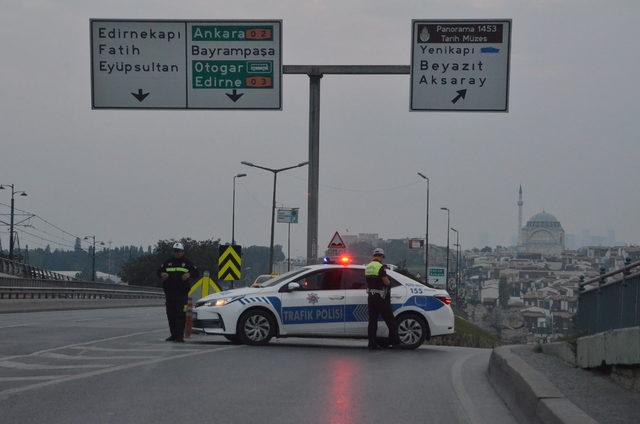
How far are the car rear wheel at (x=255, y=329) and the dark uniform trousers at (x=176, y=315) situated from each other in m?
1.19

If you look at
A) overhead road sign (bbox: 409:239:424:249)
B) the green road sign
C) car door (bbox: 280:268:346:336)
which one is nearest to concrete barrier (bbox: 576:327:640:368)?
car door (bbox: 280:268:346:336)

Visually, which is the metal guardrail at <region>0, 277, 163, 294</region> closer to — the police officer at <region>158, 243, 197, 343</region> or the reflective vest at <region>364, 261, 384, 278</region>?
the police officer at <region>158, 243, 197, 343</region>

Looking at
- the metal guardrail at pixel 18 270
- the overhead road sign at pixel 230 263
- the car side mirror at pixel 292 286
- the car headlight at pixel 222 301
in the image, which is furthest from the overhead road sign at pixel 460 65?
the metal guardrail at pixel 18 270

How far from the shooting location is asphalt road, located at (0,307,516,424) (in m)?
9.71

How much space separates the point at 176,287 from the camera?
18.7 m

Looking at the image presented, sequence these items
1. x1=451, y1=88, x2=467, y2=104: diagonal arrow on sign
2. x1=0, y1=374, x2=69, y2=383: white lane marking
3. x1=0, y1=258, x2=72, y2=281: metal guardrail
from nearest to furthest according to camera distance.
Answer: x1=0, y1=374, x2=69, y2=383: white lane marking → x1=451, y1=88, x2=467, y2=104: diagonal arrow on sign → x1=0, y1=258, x2=72, y2=281: metal guardrail

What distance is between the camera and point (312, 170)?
25312mm

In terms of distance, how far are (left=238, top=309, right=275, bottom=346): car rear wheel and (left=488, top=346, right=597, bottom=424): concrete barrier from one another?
5493mm

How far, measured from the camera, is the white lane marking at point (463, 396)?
32.9ft

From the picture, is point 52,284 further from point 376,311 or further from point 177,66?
point 376,311

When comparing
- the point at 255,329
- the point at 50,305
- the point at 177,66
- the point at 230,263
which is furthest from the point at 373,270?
the point at 50,305

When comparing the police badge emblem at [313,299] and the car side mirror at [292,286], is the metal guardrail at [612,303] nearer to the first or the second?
the police badge emblem at [313,299]

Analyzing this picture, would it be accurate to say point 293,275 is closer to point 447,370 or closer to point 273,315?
point 273,315

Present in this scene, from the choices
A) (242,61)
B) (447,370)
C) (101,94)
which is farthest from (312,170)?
(447,370)
